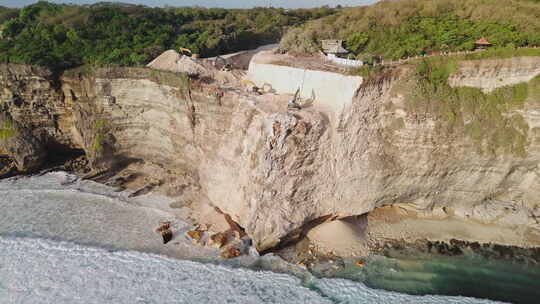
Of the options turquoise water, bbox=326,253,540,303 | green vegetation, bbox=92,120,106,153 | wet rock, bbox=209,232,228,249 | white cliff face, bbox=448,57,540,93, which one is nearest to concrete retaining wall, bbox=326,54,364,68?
white cliff face, bbox=448,57,540,93

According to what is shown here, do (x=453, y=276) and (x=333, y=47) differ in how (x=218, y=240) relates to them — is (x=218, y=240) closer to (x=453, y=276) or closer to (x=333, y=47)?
(x=453, y=276)

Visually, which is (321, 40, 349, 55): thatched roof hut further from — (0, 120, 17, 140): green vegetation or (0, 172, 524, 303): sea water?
(0, 120, 17, 140): green vegetation

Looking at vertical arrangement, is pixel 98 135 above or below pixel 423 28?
below

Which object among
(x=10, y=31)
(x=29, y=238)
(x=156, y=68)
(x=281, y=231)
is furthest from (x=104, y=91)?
(x=281, y=231)

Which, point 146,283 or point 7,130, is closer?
point 146,283

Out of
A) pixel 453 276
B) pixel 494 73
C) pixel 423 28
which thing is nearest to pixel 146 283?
pixel 453 276
